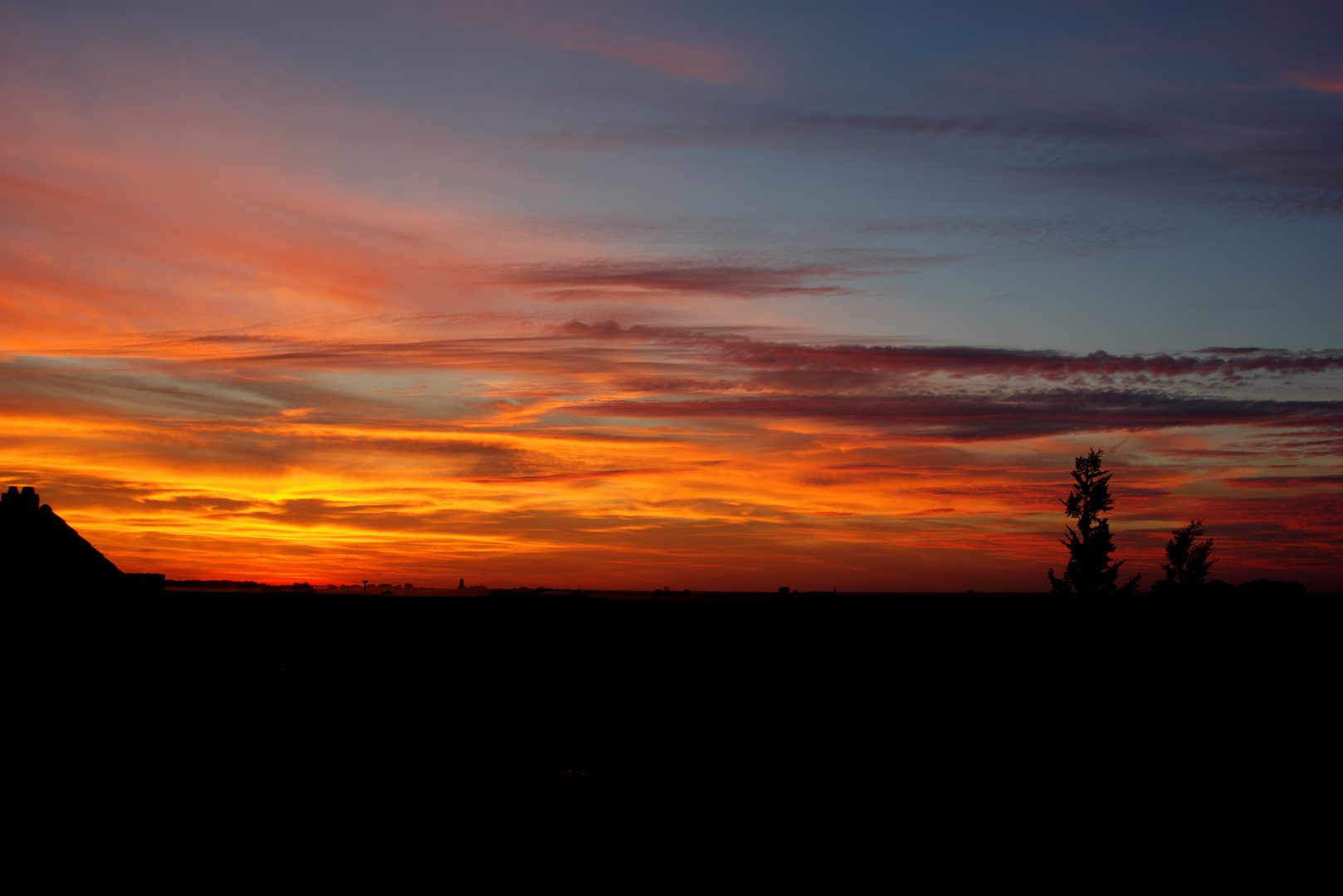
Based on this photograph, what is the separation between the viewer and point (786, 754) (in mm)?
29891

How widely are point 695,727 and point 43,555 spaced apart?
70.0 feet

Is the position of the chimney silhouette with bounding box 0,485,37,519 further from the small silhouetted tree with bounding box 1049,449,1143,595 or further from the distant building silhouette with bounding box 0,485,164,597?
the small silhouetted tree with bounding box 1049,449,1143,595

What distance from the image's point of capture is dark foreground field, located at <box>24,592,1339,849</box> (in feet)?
75.3

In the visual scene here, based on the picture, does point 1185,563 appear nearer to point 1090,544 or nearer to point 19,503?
point 1090,544

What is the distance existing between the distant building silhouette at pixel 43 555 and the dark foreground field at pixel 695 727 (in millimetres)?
747

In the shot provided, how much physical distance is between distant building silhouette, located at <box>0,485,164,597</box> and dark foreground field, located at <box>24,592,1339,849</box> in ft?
2.45

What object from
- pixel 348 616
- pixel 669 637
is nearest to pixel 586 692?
pixel 669 637

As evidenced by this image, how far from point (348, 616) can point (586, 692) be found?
76.3 metres

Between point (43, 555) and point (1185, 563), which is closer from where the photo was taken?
point (43, 555)

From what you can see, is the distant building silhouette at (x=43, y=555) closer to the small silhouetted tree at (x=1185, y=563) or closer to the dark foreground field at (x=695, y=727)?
the dark foreground field at (x=695, y=727)

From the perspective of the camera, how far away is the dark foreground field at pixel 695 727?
22953 millimetres

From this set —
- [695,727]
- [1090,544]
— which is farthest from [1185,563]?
[695,727]

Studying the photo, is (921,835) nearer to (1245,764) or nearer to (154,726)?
(1245,764)

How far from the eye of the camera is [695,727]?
35.3 meters
